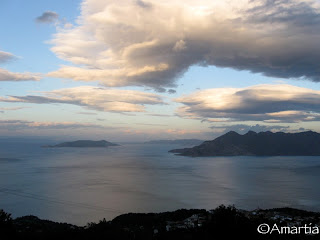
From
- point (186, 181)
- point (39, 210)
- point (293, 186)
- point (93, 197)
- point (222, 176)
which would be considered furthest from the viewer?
point (222, 176)

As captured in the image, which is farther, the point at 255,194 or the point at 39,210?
the point at 255,194

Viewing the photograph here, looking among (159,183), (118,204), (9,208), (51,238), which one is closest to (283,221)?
(51,238)

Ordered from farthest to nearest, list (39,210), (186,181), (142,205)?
(186,181), (142,205), (39,210)

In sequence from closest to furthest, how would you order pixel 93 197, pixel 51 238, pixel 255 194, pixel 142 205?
pixel 51 238 < pixel 142 205 < pixel 93 197 < pixel 255 194

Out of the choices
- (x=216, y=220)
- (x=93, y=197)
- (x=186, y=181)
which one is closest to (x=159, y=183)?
(x=186, y=181)

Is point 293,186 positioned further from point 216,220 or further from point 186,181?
point 216,220

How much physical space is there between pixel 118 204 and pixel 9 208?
30732 mm

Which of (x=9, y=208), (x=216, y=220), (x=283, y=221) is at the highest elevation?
(x=216, y=220)

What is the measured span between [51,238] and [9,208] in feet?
201

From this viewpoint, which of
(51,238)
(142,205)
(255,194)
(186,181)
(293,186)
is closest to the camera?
(51,238)

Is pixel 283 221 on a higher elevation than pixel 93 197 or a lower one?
higher

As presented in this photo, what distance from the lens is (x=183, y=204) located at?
260 ft

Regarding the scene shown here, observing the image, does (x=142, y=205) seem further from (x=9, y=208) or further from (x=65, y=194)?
(x=9, y=208)

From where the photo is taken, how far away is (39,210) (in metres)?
71.9
